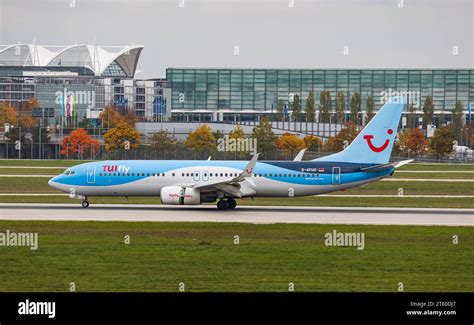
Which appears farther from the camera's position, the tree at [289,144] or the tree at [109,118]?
the tree at [109,118]

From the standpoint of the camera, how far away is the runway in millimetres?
46812

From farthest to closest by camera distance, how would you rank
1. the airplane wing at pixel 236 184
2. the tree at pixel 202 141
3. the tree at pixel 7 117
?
the tree at pixel 7 117, the tree at pixel 202 141, the airplane wing at pixel 236 184

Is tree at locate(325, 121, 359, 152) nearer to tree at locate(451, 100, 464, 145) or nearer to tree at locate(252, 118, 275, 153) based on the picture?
tree at locate(252, 118, 275, 153)

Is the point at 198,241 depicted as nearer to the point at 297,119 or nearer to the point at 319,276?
the point at 319,276

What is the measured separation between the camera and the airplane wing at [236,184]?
173 feet

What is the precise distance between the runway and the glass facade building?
402ft

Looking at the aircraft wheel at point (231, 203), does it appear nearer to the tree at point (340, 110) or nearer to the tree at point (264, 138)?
the tree at point (264, 138)

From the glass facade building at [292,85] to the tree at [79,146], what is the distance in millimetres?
74068

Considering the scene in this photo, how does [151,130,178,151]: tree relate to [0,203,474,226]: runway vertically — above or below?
above

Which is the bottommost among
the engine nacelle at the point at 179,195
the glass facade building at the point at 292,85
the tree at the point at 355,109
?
the engine nacelle at the point at 179,195

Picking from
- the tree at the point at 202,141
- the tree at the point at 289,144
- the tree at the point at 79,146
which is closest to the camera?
the tree at the point at 202,141

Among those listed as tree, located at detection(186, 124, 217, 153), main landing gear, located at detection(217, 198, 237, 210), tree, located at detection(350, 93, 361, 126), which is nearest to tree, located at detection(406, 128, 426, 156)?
tree, located at detection(350, 93, 361, 126)

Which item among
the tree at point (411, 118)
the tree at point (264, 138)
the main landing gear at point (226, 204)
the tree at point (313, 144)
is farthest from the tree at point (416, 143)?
the main landing gear at point (226, 204)
